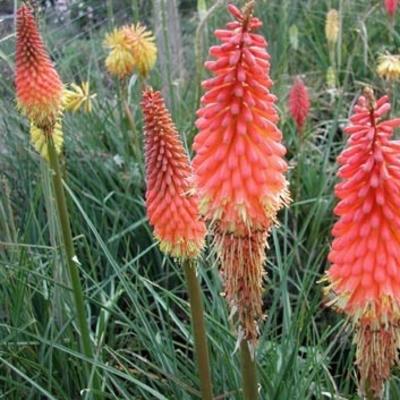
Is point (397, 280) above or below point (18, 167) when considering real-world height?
above

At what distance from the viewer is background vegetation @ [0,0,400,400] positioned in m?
2.76

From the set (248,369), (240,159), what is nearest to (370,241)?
(240,159)

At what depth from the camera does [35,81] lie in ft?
8.57

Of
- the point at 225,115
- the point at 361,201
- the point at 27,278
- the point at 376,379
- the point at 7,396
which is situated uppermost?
the point at 225,115

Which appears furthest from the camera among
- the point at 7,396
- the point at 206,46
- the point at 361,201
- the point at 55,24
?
the point at 55,24

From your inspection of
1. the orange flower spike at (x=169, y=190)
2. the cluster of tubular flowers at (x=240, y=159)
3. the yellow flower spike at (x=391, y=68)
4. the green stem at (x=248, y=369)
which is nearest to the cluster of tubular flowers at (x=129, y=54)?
the yellow flower spike at (x=391, y=68)

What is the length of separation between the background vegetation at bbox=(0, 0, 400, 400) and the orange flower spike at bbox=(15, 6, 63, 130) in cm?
42

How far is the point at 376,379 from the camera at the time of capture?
67.2 inches

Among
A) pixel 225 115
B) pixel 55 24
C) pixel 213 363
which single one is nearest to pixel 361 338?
pixel 225 115

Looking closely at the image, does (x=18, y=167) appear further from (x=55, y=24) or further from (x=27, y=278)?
(x=55, y=24)

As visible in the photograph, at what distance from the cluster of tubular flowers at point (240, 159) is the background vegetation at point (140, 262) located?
0.30m

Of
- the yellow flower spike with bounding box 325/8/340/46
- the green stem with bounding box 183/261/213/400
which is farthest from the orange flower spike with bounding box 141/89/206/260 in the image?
the yellow flower spike with bounding box 325/8/340/46

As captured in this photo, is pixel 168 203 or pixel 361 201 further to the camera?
pixel 168 203

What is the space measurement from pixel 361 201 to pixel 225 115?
354 millimetres
